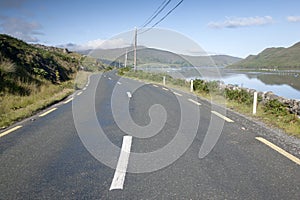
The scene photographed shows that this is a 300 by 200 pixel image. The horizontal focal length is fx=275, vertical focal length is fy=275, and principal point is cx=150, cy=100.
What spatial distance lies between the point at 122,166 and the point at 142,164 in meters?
0.33

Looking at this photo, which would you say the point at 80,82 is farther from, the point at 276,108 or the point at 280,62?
the point at 280,62

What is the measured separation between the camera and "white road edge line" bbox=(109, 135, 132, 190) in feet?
12.2

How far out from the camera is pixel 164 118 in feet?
28.3

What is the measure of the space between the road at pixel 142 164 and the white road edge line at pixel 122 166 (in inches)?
0.6

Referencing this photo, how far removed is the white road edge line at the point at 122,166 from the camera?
3.73 m

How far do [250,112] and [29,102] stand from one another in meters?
9.09

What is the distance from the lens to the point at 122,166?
14.6ft

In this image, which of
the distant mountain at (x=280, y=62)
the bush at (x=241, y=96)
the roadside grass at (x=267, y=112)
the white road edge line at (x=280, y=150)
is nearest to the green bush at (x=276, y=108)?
the roadside grass at (x=267, y=112)

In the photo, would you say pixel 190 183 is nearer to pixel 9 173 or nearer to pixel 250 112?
pixel 9 173

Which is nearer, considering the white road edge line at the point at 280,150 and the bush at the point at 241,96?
the white road edge line at the point at 280,150

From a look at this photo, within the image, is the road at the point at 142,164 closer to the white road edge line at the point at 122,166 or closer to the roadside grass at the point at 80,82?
the white road edge line at the point at 122,166

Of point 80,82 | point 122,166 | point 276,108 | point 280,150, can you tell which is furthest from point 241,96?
point 80,82

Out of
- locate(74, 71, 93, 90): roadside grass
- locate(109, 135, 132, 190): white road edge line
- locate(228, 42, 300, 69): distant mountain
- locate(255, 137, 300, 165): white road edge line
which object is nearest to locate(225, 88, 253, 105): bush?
locate(255, 137, 300, 165): white road edge line

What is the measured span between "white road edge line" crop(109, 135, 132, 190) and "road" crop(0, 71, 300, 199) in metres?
0.01
